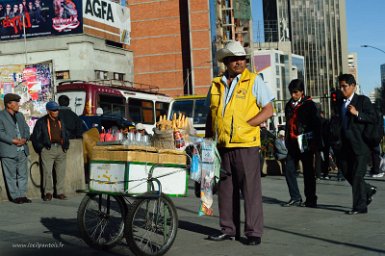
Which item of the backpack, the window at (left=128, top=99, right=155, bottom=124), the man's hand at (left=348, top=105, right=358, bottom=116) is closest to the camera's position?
the man's hand at (left=348, top=105, right=358, bottom=116)

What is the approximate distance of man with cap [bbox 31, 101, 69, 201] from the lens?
1084 centimetres

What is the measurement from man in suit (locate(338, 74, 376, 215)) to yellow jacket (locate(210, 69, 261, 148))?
2742mm

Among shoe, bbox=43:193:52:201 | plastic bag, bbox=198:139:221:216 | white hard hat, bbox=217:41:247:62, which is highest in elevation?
white hard hat, bbox=217:41:247:62

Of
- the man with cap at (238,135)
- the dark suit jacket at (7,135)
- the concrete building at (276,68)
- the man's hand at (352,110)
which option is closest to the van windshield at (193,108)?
the dark suit jacket at (7,135)

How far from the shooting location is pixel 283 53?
458 feet

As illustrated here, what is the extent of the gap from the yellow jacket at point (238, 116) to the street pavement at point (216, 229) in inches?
45.0

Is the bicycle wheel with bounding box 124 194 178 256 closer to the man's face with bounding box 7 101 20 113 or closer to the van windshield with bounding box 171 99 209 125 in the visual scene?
the man's face with bounding box 7 101 20 113

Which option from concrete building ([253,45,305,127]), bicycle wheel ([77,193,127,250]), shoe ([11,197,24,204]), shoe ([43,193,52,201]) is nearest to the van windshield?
shoe ([43,193,52,201])

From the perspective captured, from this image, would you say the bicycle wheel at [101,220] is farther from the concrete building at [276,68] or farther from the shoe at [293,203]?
the concrete building at [276,68]

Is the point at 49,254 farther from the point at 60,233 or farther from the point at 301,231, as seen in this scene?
the point at 301,231

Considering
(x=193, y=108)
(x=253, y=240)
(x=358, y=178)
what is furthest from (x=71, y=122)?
(x=193, y=108)

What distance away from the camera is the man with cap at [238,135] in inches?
253

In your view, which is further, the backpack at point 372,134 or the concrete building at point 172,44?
the concrete building at point 172,44

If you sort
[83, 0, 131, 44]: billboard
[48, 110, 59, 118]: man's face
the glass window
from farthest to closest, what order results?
[83, 0, 131, 44]: billboard < the glass window < [48, 110, 59, 118]: man's face
